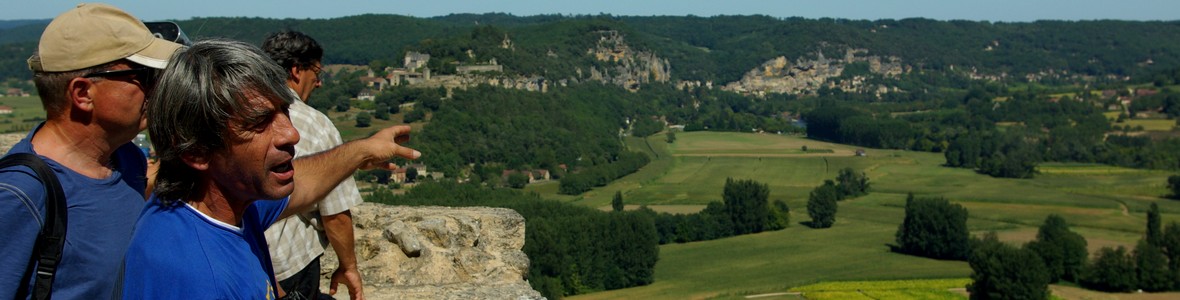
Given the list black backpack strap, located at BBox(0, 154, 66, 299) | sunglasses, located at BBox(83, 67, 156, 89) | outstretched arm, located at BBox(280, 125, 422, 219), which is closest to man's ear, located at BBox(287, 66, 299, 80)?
outstretched arm, located at BBox(280, 125, 422, 219)

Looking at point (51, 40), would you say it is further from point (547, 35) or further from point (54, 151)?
point (547, 35)

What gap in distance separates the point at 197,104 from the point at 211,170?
174 mm

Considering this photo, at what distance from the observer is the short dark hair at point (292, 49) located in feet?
16.3

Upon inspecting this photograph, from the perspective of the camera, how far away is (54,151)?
10.5 feet

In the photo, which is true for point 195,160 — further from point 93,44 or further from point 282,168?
point 93,44

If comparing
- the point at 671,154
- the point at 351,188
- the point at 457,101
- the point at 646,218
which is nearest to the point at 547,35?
the point at 671,154

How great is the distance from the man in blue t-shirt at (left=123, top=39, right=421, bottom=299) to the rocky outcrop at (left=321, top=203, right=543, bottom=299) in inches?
121

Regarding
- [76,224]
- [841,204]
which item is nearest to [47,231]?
[76,224]

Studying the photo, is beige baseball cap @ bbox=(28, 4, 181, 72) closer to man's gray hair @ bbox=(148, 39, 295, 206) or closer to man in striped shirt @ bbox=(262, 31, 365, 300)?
man's gray hair @ bbox=(148, 39, 295, 206)

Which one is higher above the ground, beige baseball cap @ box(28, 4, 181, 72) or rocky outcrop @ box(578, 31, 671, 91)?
beige baseball cap @ box(28, 4, 181, 72)

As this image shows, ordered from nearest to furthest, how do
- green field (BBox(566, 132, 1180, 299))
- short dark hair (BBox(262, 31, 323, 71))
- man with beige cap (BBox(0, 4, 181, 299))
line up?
man with beige cap (BBox(0, 4, 181, 299)) → short dark hair (BBox(262, 31, 323, 71)) → green field (BBox(566, 132, 1180, 299))

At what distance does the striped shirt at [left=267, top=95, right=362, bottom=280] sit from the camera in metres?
4.38

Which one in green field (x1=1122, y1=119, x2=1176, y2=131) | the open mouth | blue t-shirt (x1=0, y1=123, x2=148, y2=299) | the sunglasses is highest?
the sunglasses

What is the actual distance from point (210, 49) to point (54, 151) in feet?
2.53
